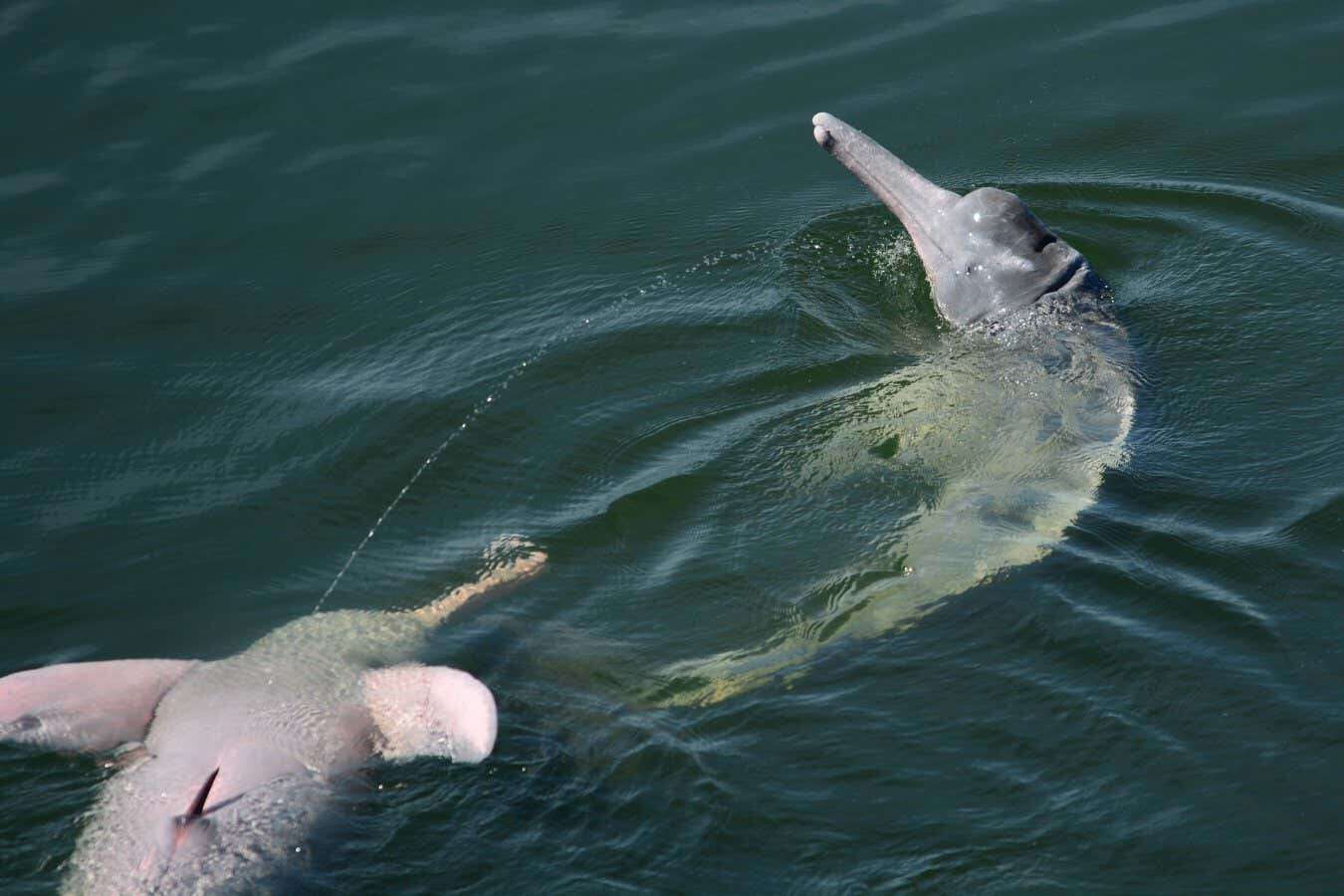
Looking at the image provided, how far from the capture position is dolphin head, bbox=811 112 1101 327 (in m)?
9.49

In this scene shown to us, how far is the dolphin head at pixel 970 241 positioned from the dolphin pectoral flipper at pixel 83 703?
209 inches

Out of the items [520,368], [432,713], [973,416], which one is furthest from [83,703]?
[973,416]

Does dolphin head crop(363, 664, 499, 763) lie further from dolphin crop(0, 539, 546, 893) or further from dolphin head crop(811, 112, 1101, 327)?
dolphin head crop(811, 112, 1101, 327)

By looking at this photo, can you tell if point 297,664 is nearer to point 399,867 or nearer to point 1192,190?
point 399,867

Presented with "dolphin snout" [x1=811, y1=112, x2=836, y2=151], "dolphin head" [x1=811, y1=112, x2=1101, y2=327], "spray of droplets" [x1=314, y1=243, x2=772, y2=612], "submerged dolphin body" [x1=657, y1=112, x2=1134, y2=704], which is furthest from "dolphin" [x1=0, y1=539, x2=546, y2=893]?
"dolphin snout" [x1=811, y1=112, x2=836, y2=151]

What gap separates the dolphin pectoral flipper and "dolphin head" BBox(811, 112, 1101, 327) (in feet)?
17.4

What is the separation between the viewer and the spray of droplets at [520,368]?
796cm

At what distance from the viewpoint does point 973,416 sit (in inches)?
337

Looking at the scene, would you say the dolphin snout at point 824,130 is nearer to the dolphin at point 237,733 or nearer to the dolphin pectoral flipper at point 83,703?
the dolphin at point 237,733

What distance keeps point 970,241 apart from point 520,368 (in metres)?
2.91

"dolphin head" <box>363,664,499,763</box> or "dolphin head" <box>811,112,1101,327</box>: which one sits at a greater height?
"dolphin head" <box>811,112,1101,327</box>

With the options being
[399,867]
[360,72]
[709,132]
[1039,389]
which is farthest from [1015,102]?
[399,867]

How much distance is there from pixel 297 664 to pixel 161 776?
0.94m

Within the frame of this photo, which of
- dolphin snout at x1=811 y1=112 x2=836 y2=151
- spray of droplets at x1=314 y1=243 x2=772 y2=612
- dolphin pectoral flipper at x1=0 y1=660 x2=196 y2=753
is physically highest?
dolphin snout at x1=811 y1=112 x2=836 y2=151
